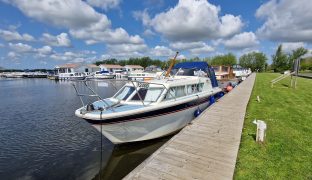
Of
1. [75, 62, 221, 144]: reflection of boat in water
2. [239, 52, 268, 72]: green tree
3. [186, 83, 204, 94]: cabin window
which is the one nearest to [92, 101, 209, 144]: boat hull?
[75, 62, 221, 144]: reflection of boat in water

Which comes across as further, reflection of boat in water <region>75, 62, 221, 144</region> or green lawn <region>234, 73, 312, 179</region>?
reflection of boat in water <region>75, 62, 221, 144</region>

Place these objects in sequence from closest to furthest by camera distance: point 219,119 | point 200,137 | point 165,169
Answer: point 165,169 < point 200,137 < point 219,119

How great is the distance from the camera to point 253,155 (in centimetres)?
570

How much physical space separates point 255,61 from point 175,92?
10401 centimetres

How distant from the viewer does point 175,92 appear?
1030 centimetres

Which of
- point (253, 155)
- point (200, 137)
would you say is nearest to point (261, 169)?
point (253, 155)

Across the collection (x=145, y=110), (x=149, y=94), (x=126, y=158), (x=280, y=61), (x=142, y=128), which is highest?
(x=280, y=61)

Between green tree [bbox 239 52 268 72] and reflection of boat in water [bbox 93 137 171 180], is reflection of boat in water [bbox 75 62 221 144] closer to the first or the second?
reflection of boat in water [bbox 93 137 171 180]

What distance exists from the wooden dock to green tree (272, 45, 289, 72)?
89335mm

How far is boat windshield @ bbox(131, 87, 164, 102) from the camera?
9.43m

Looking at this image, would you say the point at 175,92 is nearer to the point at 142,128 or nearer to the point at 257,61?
the point at 142,128

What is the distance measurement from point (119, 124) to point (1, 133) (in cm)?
858

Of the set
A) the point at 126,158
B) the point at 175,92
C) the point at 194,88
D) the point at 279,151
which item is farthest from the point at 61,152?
the point at 279,151

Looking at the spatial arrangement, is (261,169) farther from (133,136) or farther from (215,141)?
(133,136)
